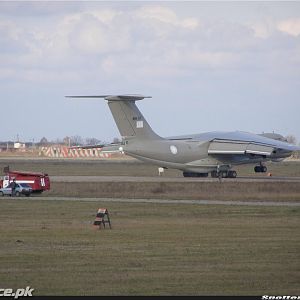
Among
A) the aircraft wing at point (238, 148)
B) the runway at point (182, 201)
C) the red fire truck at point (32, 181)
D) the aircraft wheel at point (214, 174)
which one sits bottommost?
the runway at point (182, 201)

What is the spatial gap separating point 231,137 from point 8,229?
42.5 meters

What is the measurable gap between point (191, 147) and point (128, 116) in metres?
5.65

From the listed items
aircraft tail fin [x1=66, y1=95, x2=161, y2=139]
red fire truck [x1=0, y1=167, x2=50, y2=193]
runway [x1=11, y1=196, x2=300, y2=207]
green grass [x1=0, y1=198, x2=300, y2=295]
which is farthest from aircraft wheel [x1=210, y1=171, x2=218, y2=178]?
green grass [x1=0, y1=198, x2=300, y2=295]

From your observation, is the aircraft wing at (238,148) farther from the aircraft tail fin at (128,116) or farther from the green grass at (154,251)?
the green grass at (154,251)

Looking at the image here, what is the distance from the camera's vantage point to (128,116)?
7006 cm

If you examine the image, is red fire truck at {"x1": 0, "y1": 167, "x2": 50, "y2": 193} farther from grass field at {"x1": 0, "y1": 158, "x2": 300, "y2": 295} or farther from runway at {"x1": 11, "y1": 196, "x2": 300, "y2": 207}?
grass field at {"x1": 0, "y1": 158, "x2": 300, "y2": 295}

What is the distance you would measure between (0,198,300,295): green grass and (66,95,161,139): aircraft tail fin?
28531mm

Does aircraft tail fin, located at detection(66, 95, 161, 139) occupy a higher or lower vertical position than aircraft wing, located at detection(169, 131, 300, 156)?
higher

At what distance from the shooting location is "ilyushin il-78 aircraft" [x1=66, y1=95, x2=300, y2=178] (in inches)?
2763

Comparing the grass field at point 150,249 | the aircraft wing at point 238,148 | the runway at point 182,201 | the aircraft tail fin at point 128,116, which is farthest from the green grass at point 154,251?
the aircraft wing at point 238,148

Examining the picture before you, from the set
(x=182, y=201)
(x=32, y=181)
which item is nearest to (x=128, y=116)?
(x=32, y=181)

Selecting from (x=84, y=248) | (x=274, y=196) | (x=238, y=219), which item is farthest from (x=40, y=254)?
(x=274, y=196)

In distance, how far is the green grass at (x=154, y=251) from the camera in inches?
809

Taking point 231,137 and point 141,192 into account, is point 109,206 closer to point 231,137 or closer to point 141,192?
point 141,192
